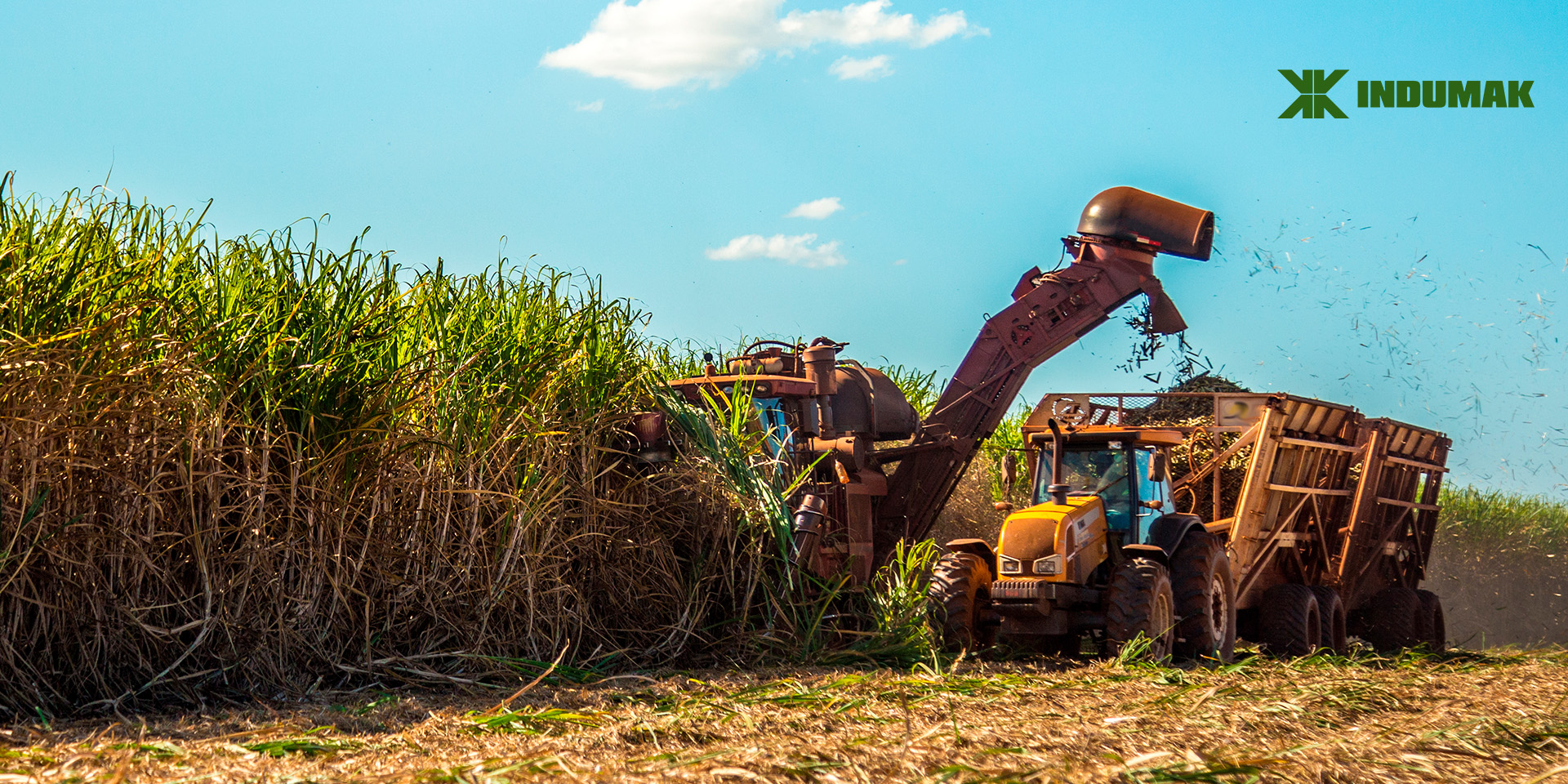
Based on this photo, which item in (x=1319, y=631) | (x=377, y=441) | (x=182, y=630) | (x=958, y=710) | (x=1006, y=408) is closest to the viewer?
(x=958, y=710)

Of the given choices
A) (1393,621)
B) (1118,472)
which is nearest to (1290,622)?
(1118,472)

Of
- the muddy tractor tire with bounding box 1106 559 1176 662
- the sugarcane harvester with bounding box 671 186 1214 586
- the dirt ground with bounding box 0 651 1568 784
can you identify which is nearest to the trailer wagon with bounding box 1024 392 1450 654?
the sugarcane harvester with bounding box 671 186 1214 586

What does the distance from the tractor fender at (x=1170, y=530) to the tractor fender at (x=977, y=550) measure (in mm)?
1085

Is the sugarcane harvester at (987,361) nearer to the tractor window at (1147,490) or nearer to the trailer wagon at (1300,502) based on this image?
the trailer wagon at (1300,502)

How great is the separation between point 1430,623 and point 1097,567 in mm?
5498

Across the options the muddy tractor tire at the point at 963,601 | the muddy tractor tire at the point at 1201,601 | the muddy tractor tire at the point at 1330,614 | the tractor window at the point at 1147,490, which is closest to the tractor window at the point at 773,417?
the muddy tractor tire at the point at 963,601

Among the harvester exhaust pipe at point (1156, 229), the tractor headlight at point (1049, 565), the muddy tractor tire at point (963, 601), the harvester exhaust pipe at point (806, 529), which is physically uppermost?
the harvester exhaust pipe at point (1156, 229)

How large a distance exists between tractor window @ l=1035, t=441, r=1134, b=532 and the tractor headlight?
2.91ft

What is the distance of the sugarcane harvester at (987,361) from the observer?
9945 mm

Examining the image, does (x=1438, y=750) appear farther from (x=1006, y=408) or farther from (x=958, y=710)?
(x=1006, y=408)

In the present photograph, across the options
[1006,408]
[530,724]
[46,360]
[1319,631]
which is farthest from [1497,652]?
[46,360]

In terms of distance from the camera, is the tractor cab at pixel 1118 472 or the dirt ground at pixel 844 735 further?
the tractor cab at pixel 1118 472

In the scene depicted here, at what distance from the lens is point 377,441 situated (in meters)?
6.38

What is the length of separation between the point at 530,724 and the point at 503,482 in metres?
2.18
